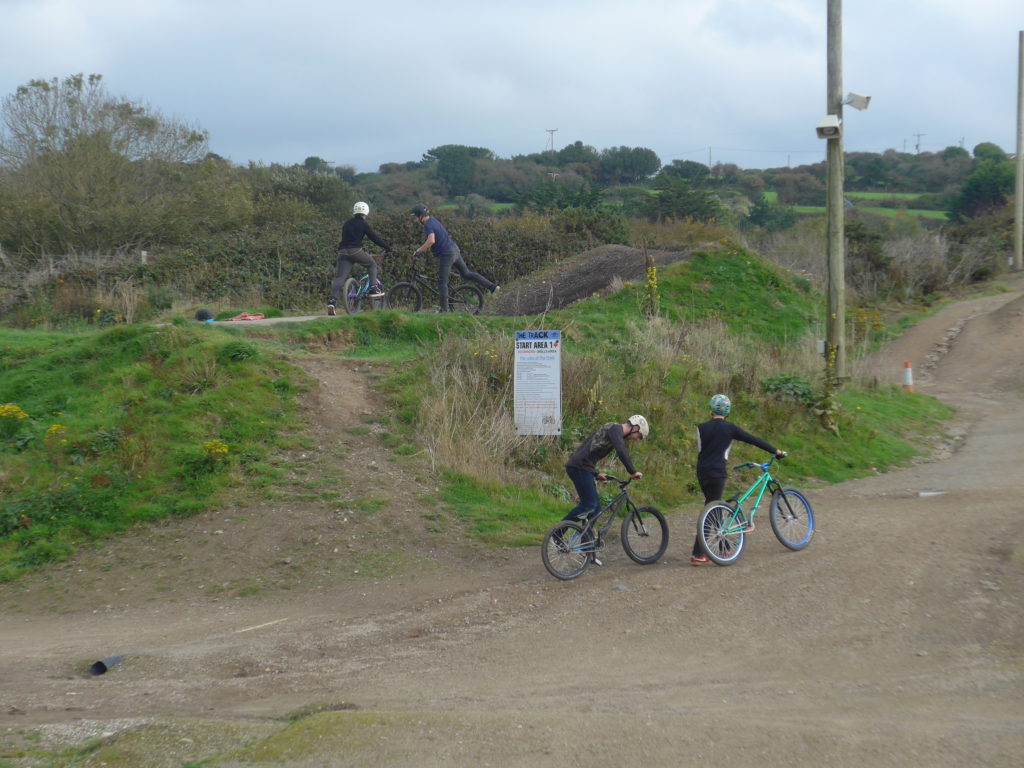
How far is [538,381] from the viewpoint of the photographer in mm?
12898

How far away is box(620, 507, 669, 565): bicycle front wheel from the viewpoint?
10180 millimetres

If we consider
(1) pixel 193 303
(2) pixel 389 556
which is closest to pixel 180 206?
(1) pixel 193 303

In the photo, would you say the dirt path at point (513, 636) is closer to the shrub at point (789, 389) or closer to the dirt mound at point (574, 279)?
the shrub at point (789, 389)

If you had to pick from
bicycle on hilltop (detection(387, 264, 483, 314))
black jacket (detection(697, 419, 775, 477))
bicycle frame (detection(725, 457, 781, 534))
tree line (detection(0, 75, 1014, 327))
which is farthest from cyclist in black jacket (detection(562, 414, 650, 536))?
tree line (detection(0, 75, 1014, 327))

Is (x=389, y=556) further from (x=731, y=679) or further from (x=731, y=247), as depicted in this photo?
(x=731, y=247)

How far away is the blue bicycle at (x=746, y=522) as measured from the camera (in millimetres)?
10039

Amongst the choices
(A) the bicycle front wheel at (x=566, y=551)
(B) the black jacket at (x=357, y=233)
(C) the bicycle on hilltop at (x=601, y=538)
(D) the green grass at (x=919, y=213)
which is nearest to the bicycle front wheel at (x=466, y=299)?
(B) the black jacket at (x=357, y=233)

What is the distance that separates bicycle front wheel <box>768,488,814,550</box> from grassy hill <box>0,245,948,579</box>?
265 centimetres

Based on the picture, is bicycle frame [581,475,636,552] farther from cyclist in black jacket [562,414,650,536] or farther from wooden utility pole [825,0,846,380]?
wooden utility pole [825,0,846,380]

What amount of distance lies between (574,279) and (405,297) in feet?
21.7

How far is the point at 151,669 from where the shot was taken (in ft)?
25.0

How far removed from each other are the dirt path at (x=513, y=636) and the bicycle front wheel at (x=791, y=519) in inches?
9.4

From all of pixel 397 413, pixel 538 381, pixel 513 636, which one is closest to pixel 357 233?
pixel 397 413

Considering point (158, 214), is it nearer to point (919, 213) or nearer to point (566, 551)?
point (566, 551)
